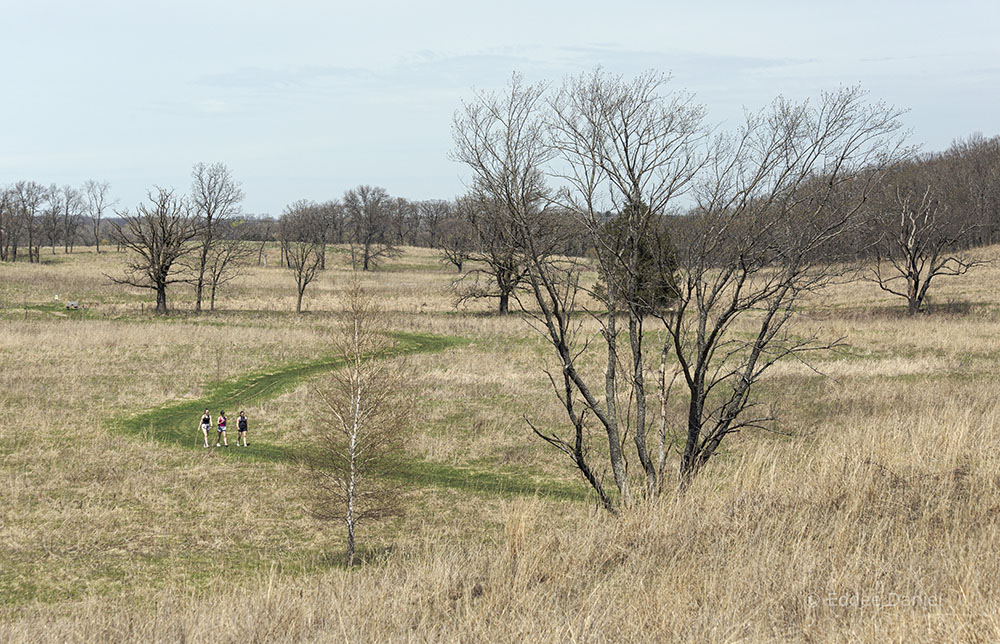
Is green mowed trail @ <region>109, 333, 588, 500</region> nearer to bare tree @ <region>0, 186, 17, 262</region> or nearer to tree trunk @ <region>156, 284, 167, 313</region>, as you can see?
Answer: tree trunk @ <region>156, 284, 167, 313</region>

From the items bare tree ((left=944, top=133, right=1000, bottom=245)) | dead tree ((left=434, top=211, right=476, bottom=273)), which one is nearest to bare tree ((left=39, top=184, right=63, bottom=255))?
dead tree ((left=434, top=211, right=476, bottom=273))

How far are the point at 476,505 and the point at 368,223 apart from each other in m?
79.8

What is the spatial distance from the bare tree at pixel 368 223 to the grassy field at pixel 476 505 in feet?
155

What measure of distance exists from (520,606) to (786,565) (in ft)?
6.30

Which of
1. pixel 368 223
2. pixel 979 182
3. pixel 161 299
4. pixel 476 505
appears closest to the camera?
pixel 476 505

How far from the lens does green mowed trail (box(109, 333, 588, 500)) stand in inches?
731

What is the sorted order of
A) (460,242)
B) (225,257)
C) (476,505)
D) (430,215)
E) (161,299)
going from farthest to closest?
(430,215), (225,257), (460,242), (161,299), (476,505)

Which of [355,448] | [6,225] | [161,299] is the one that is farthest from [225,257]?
[355,448]

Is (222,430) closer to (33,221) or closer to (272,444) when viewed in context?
(272,444)

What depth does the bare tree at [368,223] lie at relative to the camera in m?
92.3

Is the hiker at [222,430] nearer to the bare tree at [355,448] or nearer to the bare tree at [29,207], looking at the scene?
the bare tree at [355,448]

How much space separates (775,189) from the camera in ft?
30.6

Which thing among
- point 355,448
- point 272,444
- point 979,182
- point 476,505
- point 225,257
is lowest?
point 476,505

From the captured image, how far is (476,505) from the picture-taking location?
56.7 feet
